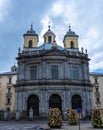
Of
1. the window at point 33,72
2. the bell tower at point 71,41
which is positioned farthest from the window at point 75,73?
the bell tower at point 71,41

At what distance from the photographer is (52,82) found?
4538 cm

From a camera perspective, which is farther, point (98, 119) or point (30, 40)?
point (30, 40)

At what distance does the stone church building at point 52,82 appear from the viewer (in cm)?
4509

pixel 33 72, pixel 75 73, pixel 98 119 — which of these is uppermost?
pixel 33 72

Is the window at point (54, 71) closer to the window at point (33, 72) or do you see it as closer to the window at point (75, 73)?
the window at point (33, 72)

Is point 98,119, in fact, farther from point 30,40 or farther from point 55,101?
point 30,40

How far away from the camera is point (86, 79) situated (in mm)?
48750

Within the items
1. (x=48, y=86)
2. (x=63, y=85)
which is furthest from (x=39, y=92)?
(x=63, y=85)

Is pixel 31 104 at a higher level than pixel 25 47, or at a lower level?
lower

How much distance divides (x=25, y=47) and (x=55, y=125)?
3321cm

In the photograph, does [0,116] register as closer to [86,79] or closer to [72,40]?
[86,79]

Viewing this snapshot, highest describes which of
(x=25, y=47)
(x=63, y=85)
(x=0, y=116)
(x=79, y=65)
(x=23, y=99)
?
(x=25, y=47)

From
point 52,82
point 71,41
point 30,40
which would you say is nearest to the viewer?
point 52,82

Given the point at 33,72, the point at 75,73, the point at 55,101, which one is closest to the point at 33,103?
the point at 55,101
